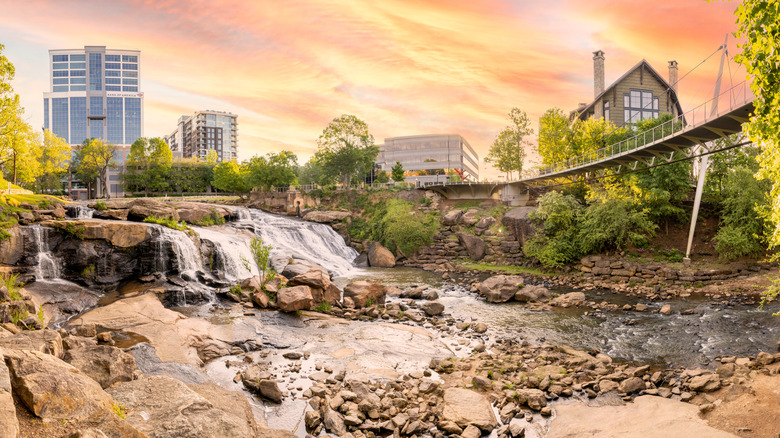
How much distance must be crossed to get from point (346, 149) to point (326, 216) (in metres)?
13.7

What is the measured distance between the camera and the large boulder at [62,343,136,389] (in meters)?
7.47

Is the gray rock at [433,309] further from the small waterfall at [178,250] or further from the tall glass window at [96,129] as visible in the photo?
the tall glass window at [96,129]

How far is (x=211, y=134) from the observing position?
154500mm

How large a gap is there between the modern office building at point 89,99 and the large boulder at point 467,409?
17232 cm

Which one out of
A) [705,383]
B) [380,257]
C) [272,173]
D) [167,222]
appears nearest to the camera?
[705,383]

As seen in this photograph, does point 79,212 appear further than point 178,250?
Yes

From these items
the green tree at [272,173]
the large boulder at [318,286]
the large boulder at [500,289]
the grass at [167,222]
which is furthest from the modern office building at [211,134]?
the large boulder at [500,289]

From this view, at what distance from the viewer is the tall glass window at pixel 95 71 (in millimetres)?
151125

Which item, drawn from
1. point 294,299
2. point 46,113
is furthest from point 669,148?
point 46,113

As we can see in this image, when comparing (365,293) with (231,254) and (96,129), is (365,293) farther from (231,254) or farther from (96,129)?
(96,129)

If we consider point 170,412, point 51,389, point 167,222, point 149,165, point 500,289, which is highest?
point 149,165

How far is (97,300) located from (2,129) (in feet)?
59.8

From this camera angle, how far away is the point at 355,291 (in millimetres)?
19891

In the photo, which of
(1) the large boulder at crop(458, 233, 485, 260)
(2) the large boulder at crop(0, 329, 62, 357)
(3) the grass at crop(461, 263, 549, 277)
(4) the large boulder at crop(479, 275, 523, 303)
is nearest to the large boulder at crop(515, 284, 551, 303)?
(4) the large boulder at crop(479, 275, 523, 303)
